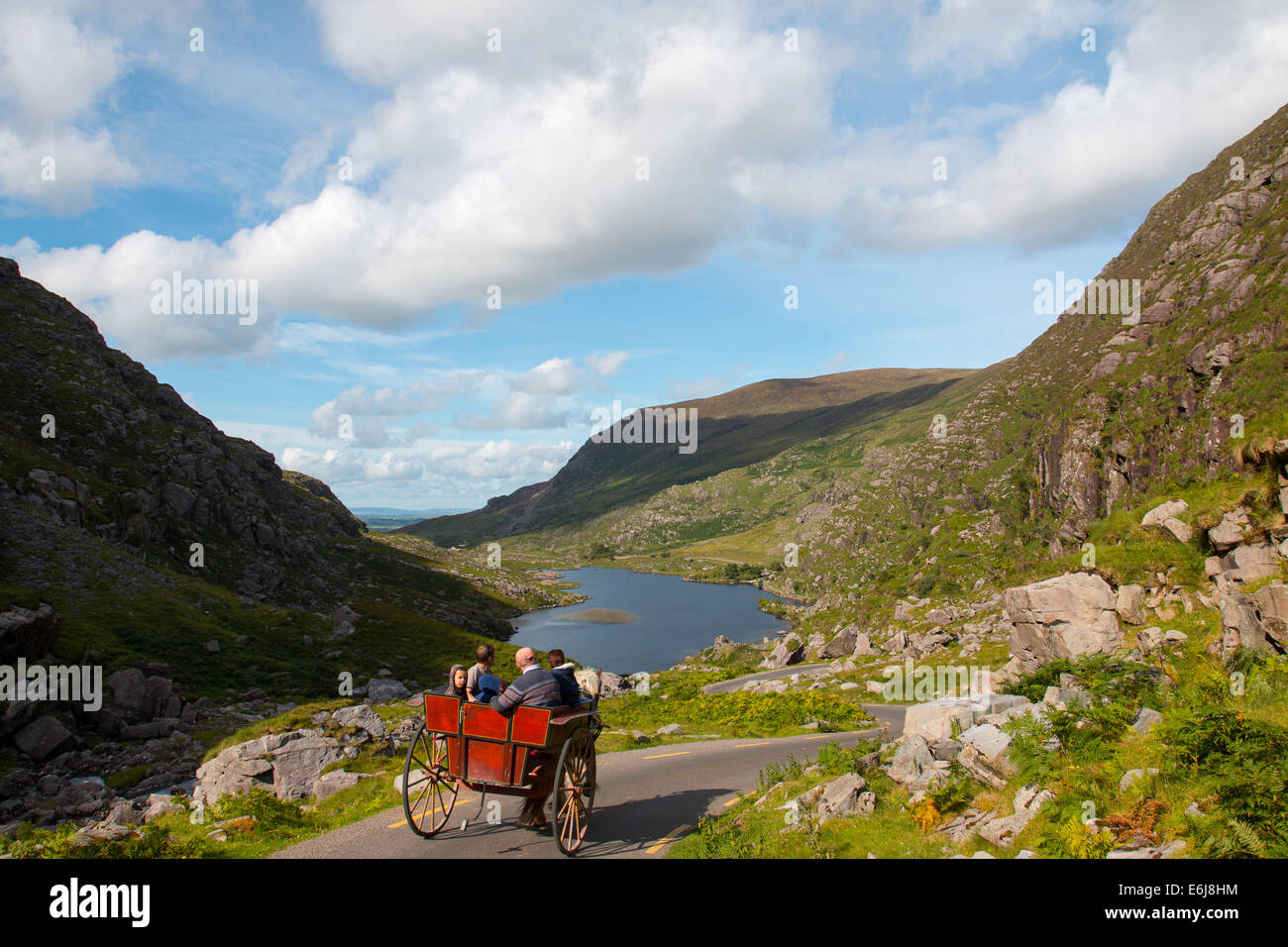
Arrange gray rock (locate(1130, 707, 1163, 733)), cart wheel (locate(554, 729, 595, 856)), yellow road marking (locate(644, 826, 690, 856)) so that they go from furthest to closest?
yellow road marking (locate(644, 826, 690, 856)), cart wheel (locate(554, 729, 595, 856)), gray rock (locate(1130, 707, 1163, 733))

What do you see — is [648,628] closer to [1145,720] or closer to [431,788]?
[431,788]

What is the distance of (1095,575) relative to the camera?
19.6 metres

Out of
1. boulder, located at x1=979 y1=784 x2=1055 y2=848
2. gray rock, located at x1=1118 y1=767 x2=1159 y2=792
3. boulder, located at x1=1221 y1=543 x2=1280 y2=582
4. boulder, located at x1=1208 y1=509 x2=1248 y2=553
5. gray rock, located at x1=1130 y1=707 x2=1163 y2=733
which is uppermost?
boulder, located at x1=1208 y1=509 x2=1248 y2=553

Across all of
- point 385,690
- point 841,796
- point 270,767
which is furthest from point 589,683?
point 385,690

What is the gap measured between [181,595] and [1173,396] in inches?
3089

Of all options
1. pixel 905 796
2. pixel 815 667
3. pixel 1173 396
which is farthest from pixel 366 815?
pixel 1173 396

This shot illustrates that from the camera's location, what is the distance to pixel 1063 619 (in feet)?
65.2

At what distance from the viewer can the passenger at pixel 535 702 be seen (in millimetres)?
10367

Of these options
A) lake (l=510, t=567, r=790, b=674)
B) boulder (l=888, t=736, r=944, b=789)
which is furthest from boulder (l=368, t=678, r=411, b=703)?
boulder (l=888, t=736, r=944, b=789)

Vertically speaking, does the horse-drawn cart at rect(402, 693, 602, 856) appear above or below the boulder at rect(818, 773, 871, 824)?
above

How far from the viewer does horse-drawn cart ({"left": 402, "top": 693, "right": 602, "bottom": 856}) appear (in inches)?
401

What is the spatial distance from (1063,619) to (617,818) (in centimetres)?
1523

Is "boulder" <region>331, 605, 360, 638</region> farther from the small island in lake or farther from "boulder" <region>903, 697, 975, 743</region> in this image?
the small island in lake
